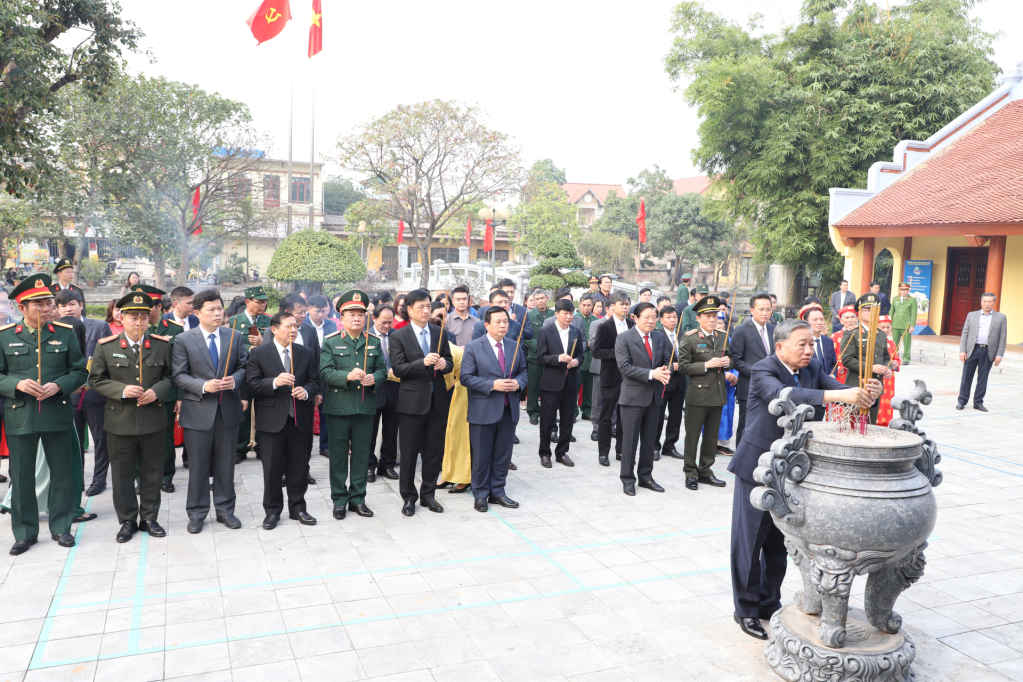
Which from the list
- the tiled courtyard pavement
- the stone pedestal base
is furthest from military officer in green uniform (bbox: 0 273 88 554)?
the stone pedestal base

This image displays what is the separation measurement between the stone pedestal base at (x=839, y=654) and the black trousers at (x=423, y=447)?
3114 millimetres

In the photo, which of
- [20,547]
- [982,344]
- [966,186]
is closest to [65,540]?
[20,547]

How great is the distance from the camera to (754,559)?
4211 millimetres

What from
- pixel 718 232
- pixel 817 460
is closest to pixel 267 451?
pixel 817 460

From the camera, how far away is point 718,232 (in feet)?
137

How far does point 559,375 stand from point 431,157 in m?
16.2

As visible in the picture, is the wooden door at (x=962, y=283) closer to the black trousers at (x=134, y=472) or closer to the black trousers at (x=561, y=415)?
the black trousers at (x=561, y=415)

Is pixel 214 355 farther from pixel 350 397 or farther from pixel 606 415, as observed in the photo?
pixel 606 415

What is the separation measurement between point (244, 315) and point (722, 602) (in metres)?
5.27

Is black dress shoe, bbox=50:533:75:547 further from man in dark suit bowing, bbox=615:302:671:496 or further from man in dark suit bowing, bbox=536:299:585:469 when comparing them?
man in dark suit bowing, bbox=615:302:671:496

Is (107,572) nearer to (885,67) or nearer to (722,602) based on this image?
(722,602)

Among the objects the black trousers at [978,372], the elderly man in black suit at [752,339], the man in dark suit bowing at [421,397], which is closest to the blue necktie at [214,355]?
the man in dark suit bowing at [421,397]

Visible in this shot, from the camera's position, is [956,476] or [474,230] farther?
[474,230]

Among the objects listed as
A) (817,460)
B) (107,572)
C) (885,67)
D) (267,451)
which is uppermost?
(885,67)
